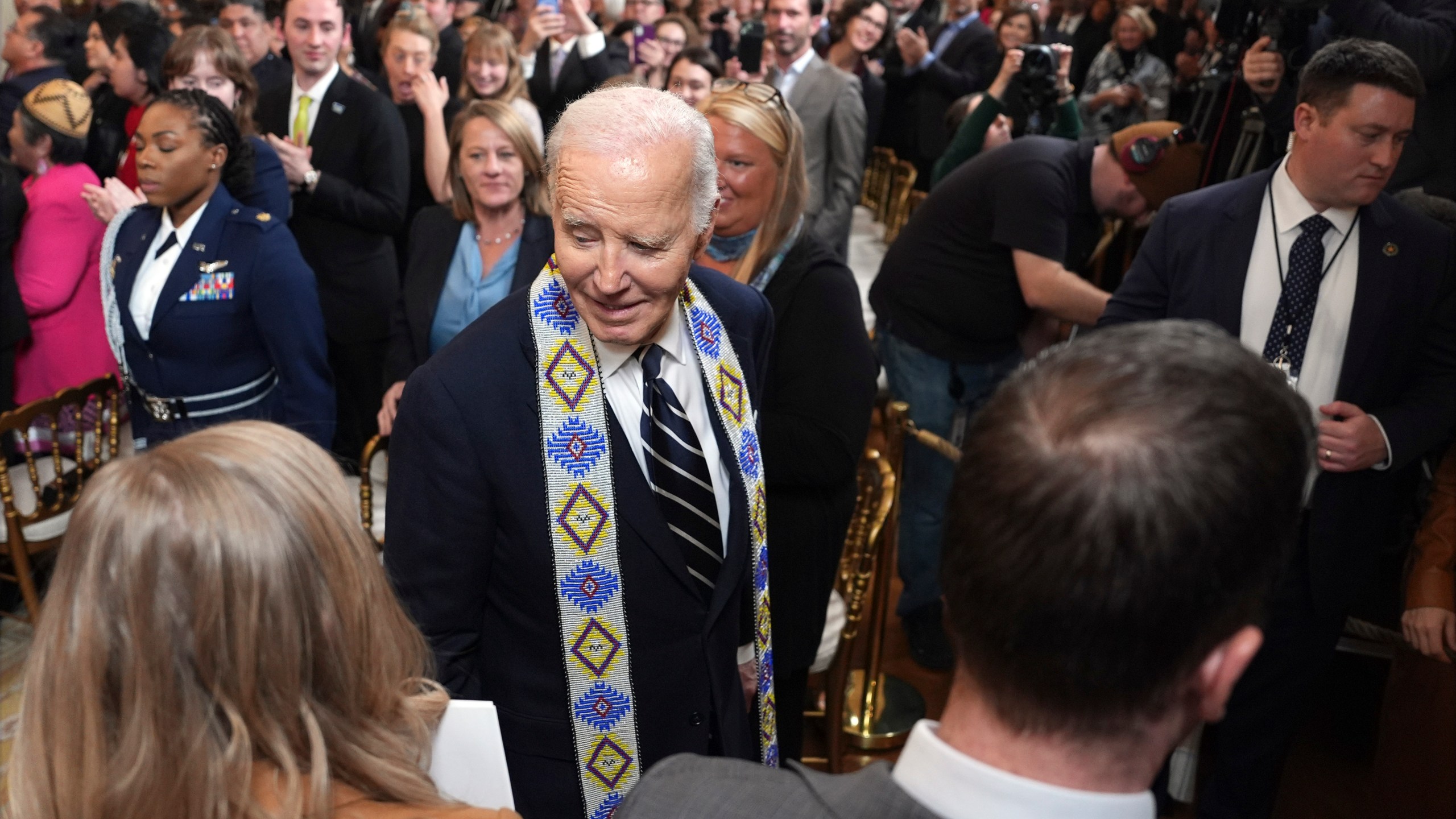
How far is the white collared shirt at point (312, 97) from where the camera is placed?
3.94 metres

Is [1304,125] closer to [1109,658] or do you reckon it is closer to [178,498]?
[1109,658]

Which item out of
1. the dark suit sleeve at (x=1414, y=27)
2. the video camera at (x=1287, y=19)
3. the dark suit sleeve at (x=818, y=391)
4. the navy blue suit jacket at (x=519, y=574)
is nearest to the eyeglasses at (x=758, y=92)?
Answer: the dark suit sleeve at (x=818, y=391)

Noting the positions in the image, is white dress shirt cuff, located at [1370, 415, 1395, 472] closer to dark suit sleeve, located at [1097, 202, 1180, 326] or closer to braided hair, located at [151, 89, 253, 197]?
dark suit sleeve, located at [1097, 202, 1180, 326]

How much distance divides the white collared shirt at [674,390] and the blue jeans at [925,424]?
1.77m

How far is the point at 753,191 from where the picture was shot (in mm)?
2119

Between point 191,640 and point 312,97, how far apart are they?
3.48 m

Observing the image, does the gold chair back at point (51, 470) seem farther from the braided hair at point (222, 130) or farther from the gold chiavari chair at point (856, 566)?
the gold chiavari chair at point (856, 566)

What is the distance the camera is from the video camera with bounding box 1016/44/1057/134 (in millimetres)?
3994

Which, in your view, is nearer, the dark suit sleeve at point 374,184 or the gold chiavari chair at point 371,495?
the gold chiavari chair at point 371,495

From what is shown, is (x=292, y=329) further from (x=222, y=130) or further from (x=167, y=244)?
(x=222, y=130)

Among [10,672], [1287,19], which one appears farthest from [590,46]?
[10,672]

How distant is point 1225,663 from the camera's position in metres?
0.77

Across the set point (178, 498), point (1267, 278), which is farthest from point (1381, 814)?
point (178, 498)

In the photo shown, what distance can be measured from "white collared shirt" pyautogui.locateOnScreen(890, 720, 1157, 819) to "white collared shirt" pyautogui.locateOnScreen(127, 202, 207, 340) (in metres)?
2.51
